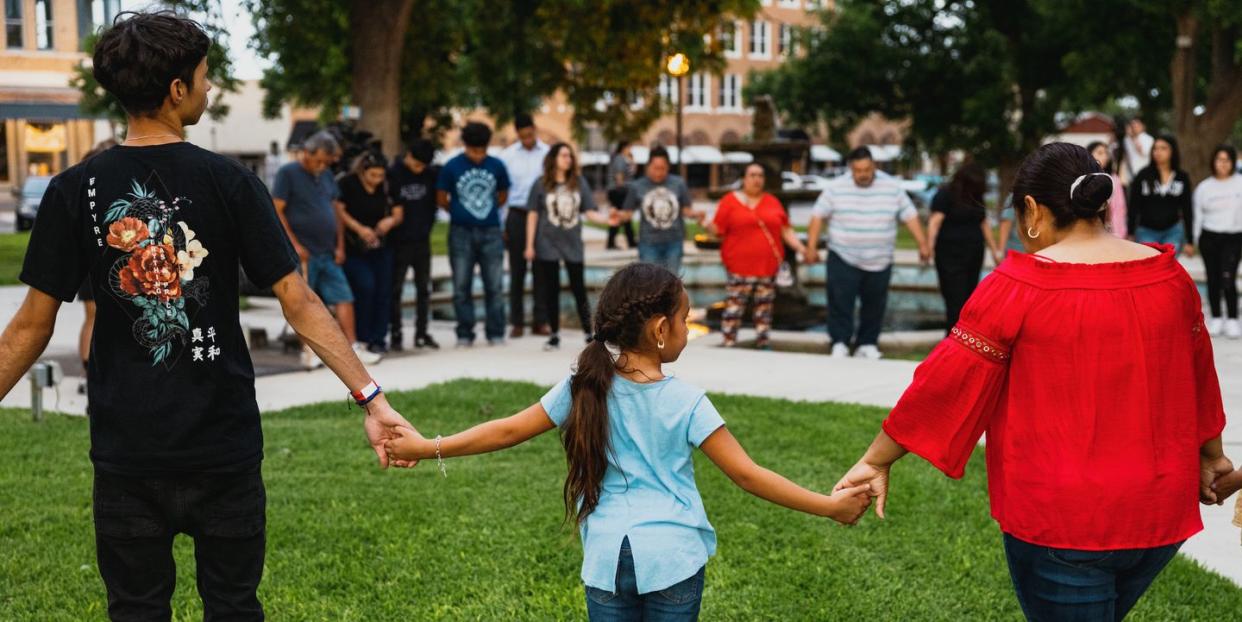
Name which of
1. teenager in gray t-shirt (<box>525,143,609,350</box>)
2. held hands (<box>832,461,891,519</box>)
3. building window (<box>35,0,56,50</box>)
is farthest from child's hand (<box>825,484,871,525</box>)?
building window (<box>35,0,56,50</box>)

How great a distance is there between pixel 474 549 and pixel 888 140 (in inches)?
3389

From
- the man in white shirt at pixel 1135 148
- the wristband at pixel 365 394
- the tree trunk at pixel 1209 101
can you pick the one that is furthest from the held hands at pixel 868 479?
the tree trunk at pixel 1209 101

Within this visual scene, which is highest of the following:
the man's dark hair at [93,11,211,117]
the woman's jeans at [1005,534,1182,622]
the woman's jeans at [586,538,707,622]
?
the man's dark hair at [93,11,211,117]

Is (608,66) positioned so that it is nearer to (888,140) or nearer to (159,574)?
(159,574)

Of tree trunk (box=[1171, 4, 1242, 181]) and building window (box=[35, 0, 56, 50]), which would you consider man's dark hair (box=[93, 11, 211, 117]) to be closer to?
tree trunk (box=[1171, 4, 1242, 181])

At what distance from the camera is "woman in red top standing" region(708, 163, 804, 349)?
460 inches

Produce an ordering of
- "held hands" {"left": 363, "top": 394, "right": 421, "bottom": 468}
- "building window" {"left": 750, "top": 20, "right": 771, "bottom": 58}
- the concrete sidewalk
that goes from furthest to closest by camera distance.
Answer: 1. "building window" {"left": 750, "top": 20, "right": 771, "bottom": 58}
2. the concrete sidewalk
3. "held hands" {"left": 363, "top": 394, "right": 421, "bottom": 468}

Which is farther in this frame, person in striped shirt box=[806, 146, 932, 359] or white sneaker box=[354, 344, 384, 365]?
person in striped shirt box=[806, 146, 932, 359]

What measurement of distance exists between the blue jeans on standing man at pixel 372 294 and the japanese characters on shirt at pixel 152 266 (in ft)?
26.0

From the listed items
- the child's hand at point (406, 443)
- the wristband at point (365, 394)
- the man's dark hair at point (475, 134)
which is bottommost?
the child's hand at point (406, 443)

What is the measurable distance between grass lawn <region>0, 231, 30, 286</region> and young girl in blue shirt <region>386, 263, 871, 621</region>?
1319 cm

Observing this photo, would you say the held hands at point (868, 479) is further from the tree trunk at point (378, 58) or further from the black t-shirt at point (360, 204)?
the tree trunk at point (378, 58)

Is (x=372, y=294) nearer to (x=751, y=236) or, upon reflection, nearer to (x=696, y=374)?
(x=696, y=374)

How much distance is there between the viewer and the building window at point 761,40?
7969 cm
